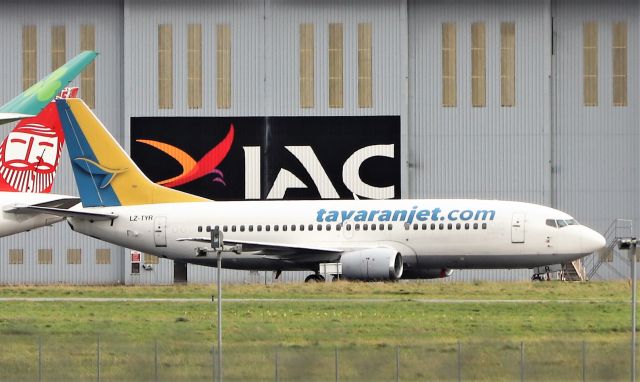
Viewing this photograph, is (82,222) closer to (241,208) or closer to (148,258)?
(241,208)

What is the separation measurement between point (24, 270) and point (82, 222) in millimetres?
14995

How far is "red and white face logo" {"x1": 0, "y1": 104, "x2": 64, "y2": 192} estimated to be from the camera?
240 ft

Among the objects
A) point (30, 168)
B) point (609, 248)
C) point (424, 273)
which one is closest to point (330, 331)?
point (424, 273)

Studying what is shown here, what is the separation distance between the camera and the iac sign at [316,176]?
292 feet

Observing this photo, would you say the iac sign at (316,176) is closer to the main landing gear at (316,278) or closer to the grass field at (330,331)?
the main landing gear at (316,278)

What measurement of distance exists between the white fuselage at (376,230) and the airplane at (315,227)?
0.05 metres

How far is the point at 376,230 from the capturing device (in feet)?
240

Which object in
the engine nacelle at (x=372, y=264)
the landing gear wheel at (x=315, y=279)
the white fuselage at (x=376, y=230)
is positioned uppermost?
the white fuselage at (x=376, y=230)

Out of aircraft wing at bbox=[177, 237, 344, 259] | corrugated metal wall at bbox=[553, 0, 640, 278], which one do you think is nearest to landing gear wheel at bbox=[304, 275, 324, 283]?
aircraft wing at bbox=[177, 237, 344, 259]

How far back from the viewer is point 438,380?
3409 cm

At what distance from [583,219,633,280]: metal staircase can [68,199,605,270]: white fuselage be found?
15983 mm

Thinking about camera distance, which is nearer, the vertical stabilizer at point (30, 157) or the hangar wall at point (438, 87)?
the vertical stabilizer at point (30, 157)

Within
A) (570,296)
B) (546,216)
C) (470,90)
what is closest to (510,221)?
(546,216)

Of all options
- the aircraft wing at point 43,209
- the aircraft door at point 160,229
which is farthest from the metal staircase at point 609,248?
the aircraft wing at point 43,209
